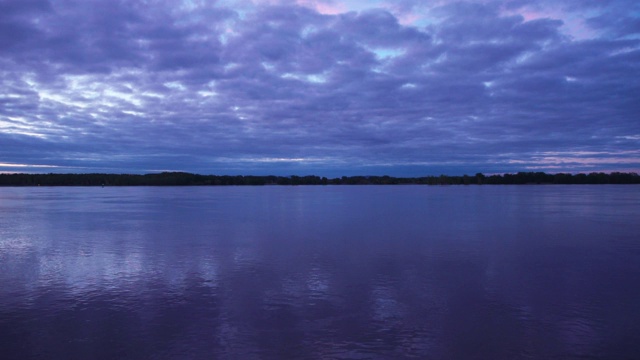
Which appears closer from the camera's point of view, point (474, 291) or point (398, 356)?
point (398, 356)

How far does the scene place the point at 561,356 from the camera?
753 cm

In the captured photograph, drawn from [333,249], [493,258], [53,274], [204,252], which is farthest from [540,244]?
[53,274]

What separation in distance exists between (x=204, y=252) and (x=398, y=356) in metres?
10.6

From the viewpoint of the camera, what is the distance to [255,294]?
11039 mm

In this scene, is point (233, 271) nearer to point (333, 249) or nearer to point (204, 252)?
point (204, 252)

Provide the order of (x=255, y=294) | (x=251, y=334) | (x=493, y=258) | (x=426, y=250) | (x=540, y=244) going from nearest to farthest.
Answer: (x=251, y=334)
(x=255, y=294)
(x=493, y=258)
(x=426, y=250)
(x=540, y=244)

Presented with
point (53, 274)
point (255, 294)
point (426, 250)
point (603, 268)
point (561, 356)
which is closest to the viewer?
point (561, 356)

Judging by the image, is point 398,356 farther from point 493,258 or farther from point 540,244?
point 540,244

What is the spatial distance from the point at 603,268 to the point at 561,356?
805 centimetres

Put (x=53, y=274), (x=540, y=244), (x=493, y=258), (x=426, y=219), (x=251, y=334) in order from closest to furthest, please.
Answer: (x=251, y=334)
(x=53, y=274)
(x=493, y=258)
(x=540, y=244)
(x=426, y=219)

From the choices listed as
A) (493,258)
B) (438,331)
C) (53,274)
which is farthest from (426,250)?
(53,274)

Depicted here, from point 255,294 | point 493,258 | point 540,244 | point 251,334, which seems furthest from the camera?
point 540,244

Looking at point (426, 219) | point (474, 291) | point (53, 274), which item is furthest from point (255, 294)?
point (426, 219)

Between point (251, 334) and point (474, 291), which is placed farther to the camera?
point (474, 291)
